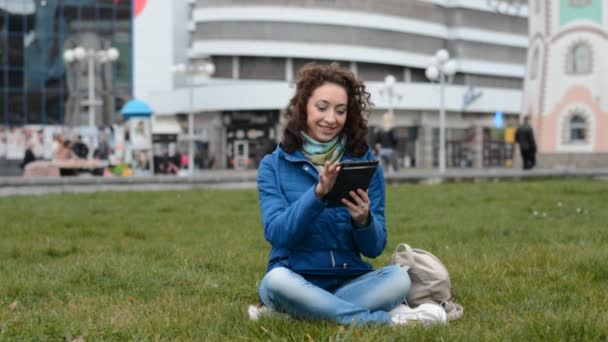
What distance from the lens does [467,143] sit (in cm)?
6719

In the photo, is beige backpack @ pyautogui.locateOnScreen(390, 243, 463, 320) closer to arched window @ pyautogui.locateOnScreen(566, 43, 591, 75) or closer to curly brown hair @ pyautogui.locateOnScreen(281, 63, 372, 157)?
curly brown hair @ pyautogui.locateOnScreen(281, 63, 372, 157)

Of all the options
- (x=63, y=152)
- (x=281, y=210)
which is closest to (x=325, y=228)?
(x=281, y=210)

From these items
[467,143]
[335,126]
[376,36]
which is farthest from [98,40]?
[335,126]

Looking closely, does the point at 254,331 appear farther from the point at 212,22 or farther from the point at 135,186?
the point at 212,22

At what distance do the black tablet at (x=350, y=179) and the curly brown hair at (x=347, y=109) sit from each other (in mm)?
565

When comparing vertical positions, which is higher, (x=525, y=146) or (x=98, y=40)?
(x=98, y=40)

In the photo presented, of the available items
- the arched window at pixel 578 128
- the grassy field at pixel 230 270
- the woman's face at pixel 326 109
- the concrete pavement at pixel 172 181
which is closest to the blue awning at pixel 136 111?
the concrete pavement at pixel 172 181

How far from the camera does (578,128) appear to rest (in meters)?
38.8

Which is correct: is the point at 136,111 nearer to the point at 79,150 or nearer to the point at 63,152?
the point at 79,150

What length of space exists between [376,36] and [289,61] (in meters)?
7.06

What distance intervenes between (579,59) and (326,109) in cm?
3575

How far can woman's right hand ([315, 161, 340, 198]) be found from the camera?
413 centimetres

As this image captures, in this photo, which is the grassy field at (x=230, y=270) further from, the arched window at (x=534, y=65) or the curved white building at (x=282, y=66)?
the curved white building at (x=282, y=66)

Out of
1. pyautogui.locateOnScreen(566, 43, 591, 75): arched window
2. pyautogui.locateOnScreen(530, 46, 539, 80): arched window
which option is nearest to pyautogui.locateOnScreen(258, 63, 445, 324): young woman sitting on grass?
pyautogui.locateOnScreen(566, 43, 591, 75): arched window
